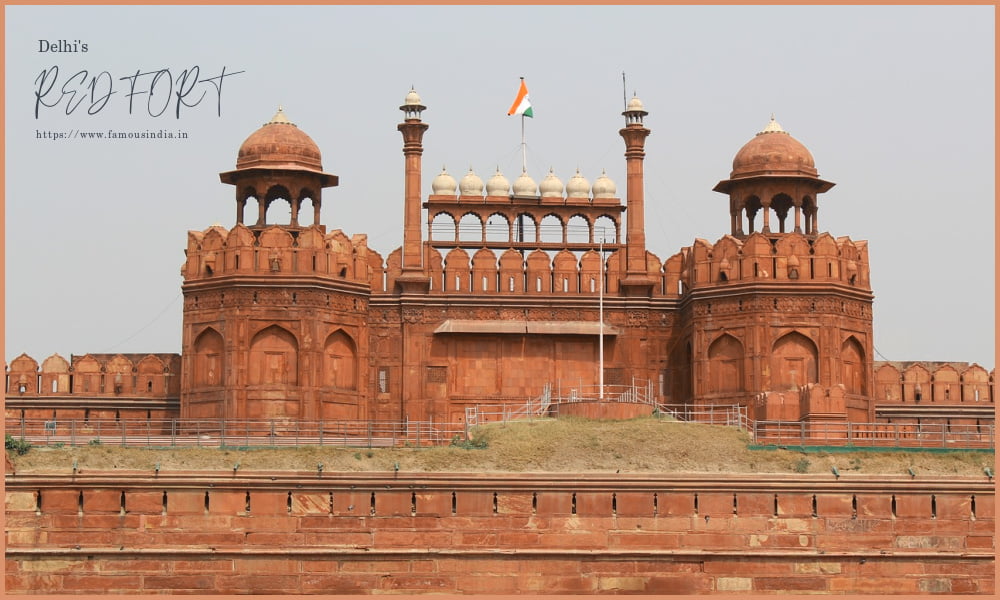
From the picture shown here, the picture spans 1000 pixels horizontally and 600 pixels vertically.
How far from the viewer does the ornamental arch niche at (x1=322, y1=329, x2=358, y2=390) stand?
58.8 m

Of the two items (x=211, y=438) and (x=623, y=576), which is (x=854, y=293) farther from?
(x=211, y=438)

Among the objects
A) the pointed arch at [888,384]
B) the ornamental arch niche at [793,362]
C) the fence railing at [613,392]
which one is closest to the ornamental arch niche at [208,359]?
the fence railing at [613,392]

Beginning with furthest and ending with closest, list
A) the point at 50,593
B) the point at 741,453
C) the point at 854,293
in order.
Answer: the point at 854,293, the point at 741,453, the point at 50,593

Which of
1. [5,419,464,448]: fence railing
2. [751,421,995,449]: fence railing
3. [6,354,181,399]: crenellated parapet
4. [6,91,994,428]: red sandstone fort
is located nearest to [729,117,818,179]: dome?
[6,91,994,428]: red sandstone fort

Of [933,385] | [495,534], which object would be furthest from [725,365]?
[495,534]

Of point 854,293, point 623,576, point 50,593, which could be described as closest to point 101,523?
point 50,593

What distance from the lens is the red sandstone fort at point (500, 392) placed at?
50094mm

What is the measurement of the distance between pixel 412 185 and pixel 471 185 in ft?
7.32

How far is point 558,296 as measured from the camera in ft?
201

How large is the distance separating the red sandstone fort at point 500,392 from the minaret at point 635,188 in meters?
0.07

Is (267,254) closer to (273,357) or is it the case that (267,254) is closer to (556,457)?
(273,357)

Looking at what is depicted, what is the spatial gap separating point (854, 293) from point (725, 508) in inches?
432

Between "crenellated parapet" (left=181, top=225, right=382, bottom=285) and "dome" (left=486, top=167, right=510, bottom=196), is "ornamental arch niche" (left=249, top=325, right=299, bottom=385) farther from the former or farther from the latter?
"dome" (left=486, top=167, right=510, bottom=196)

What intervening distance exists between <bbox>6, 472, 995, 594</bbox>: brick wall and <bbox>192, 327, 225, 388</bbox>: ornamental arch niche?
821 cm
